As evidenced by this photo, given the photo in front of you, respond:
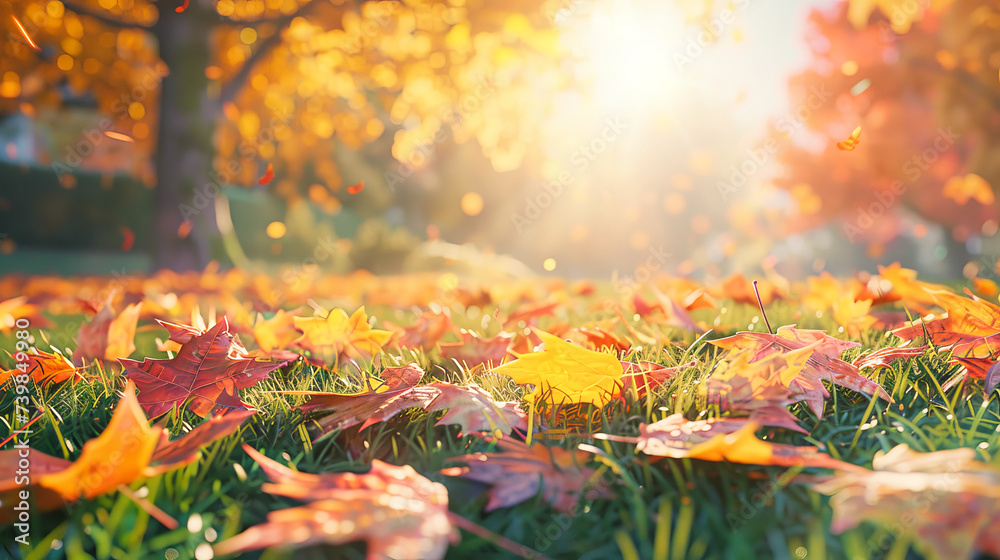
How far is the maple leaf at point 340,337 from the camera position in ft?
4.75

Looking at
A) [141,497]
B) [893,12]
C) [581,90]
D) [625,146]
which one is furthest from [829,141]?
[625,146]

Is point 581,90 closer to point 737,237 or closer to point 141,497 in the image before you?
point 141,497

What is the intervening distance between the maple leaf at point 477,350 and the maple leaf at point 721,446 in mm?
654

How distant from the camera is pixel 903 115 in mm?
11828

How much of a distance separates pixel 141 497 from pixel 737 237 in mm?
40023

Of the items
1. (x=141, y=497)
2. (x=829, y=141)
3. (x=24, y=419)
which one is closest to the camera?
(x=141, y=497)

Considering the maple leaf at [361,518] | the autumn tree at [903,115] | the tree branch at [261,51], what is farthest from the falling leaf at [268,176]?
the autumn tree at [903,115]

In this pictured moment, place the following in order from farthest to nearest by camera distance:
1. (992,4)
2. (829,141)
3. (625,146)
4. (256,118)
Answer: (625,146) < (829,141) < (256,118) < (992,4)

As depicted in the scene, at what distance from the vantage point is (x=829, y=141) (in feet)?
48.4

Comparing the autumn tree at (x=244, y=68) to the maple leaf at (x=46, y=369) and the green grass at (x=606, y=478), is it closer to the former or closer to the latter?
the maple leaf at (x=46, y=369)

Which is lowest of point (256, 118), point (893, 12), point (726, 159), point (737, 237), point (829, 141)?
point (737, 237)

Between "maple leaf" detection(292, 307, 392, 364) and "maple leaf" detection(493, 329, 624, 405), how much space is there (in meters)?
0.59

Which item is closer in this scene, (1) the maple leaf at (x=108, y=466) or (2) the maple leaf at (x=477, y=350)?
(1) the maple leaf at (x=108, y=466)

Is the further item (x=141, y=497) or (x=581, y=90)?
(x=581, y=90)
